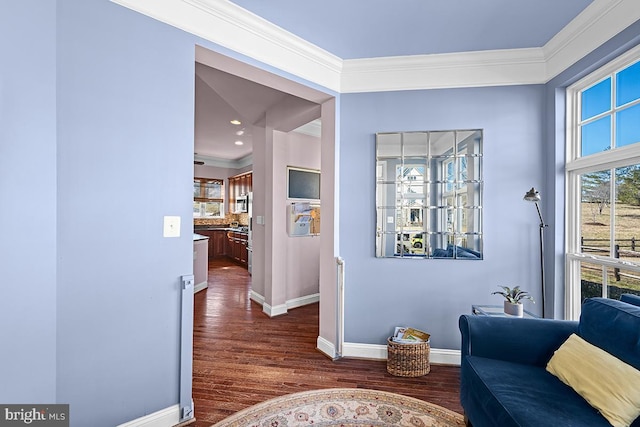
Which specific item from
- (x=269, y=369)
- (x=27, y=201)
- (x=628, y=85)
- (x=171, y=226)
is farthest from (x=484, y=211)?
(x=27, y=201)

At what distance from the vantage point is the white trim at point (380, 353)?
8.64 ft

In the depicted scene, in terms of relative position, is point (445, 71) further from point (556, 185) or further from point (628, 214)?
point (628, 214)

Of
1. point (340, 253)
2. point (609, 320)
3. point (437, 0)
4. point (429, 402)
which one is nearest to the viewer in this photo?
point (609, 320)

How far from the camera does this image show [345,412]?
6.53 ft

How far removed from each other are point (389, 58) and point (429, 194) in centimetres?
126

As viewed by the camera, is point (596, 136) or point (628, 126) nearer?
point (628, 126)

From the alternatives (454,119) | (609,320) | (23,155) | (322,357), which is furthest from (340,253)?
(23,155)

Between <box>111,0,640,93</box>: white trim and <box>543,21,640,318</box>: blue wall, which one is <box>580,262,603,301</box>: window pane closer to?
<box>543,21,640,318</box>: blue wall

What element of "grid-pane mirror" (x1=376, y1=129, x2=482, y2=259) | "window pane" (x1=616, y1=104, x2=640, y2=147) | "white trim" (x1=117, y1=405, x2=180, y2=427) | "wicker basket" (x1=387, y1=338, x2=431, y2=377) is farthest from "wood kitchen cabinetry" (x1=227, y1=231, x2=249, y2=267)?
"window pane" (x1=616, y1=104, x2=640, y2=147)

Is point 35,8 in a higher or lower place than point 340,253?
higher

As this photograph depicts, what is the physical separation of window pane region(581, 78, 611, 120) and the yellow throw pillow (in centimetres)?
164

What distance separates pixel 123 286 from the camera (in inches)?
65.4

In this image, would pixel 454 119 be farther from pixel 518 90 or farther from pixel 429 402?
pixel 429 402

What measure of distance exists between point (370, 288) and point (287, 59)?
2099 mm
